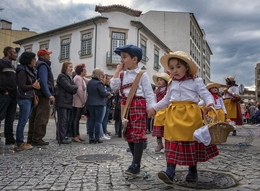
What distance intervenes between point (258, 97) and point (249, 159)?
9953 centimetres

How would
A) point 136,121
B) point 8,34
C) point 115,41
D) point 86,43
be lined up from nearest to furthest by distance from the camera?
1. point 136,121
2. point 115,41
3. point 86,43
4. point 8,34

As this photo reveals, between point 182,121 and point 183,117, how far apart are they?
54 millimetres

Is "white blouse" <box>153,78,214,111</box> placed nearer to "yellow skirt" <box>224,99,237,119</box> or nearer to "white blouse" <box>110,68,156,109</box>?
"white blouse" <box>110,68,156,109</box>

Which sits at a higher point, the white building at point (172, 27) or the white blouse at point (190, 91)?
the white building at point (172, 27)

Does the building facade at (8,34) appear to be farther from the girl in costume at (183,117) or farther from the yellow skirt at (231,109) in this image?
the girl in costume at (183,117)

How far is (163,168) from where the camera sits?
158 inches

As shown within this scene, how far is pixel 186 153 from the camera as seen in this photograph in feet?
10.4

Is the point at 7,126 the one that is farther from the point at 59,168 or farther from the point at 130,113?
the point at 130,113

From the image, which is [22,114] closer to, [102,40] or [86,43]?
[102,40]

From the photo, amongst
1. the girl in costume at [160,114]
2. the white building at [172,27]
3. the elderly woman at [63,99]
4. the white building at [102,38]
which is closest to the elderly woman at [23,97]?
the elderly woman at [63,99]

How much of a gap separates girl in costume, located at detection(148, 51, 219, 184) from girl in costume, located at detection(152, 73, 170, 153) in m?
1.80

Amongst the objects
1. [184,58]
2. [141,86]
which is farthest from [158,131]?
[184,58]

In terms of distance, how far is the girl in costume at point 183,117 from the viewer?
3.16m

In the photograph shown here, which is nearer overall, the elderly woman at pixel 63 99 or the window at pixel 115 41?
the elderly woman at pixel 63 99
